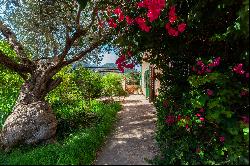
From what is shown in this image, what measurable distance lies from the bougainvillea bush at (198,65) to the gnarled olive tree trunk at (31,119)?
10.2 feet

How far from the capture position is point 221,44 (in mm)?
8000

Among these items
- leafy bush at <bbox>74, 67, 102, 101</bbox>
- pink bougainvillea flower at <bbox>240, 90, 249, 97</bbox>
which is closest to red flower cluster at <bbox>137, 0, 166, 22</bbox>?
pink bougainvillea flower at <bbox>240, 90, 249, 97</bbox>

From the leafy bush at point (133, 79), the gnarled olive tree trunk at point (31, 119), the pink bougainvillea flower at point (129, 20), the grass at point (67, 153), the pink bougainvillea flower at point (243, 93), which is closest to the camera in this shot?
the pink bougainvillea flower at point (243, 93)

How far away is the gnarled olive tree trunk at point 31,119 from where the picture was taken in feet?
32.9

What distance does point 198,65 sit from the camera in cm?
766

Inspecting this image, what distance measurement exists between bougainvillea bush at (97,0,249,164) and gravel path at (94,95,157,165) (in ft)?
1.52

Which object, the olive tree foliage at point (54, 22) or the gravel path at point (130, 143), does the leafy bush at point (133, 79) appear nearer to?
the olive tree foliage at point (54, 22)

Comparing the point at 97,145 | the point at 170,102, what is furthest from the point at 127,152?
the point at 170,102

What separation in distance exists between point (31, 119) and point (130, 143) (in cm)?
304

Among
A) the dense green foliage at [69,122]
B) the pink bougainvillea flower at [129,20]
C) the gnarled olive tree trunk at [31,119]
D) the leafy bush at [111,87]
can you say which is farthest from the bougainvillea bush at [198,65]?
the leafy bush at [111,87]

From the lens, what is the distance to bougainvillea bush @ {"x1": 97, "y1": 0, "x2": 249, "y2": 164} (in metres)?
6.46

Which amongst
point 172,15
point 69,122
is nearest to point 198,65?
point 172,15

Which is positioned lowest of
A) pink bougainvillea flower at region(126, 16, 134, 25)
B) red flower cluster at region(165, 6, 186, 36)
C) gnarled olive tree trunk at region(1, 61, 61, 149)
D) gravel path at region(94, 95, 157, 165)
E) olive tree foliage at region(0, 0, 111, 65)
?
gravel path at region(94, 95, 157, 165)

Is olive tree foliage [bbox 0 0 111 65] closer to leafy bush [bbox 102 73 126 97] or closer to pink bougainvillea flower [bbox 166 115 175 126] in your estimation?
leafy bush [bbox 102 73 126 97]
